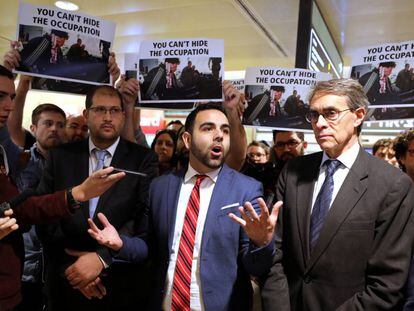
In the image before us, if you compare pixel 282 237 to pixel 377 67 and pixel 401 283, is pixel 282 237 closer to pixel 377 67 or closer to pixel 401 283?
pixel 401 283

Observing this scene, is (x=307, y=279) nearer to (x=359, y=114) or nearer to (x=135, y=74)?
(x=359, y=114)

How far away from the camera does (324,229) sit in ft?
5.20

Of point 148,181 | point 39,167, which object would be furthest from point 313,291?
point 39,167

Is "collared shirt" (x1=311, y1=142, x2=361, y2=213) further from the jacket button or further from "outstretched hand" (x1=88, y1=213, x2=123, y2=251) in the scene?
"outstretched hand" (x1=88, y1=213, x2=123, y2=251)

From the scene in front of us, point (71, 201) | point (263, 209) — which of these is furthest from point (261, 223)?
point (71, 201)

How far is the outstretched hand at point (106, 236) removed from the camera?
1.73 metres

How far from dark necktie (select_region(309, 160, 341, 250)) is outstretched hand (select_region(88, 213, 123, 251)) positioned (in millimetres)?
845

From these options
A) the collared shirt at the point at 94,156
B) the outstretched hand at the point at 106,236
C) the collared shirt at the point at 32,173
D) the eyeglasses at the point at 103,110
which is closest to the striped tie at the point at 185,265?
the outstretched hand at the point at 106,236

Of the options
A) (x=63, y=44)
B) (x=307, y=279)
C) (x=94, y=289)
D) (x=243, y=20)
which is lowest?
(x=94, y=289)

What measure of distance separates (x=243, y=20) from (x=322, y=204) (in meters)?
3.06

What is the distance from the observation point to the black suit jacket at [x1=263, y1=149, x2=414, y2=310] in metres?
1.50

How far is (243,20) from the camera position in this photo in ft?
13.9

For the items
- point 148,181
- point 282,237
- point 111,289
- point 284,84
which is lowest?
point 111,289

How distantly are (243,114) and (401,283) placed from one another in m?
1.32
